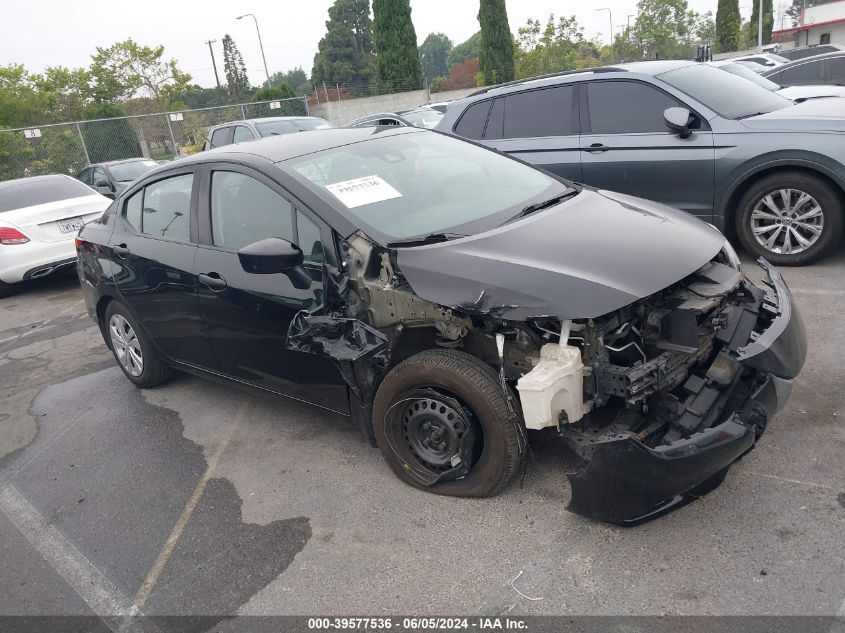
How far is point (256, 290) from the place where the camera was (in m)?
3.64

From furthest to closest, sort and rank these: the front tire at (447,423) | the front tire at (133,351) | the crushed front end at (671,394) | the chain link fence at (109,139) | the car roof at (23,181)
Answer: the chain link fence at (109,139)
the car roof at (23,181)
the front tire at (133,351)
the front tire at (447,423)
the crushed front end at (671,394)

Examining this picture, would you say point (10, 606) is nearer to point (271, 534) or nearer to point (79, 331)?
point (271, 534)

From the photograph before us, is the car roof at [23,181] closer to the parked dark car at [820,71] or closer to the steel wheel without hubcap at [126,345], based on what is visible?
the steel wheel without hubcap at [126,345]

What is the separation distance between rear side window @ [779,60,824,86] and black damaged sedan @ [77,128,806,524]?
40.7 feet

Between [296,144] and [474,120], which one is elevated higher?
[296,144]

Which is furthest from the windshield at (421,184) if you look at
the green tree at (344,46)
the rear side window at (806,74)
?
the green tree at (344,46)

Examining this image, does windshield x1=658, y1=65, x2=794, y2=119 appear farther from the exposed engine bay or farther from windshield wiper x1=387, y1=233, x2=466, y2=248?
windshield wiper x1=387, y1=233, x2=466, y2=248

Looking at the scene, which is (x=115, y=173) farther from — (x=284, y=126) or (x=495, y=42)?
(x=495, y=42)

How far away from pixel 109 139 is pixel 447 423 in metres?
22.2

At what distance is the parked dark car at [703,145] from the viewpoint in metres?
5.43

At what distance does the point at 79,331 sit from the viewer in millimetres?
7012

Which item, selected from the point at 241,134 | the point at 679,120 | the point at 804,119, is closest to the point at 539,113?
the point at 679,120

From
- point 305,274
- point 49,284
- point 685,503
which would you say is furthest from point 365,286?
point 49,284

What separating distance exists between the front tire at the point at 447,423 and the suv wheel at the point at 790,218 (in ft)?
12.7
